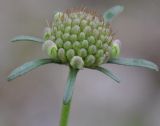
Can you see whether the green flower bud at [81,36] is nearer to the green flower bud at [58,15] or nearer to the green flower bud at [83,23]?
the green flower bud at [83,23]

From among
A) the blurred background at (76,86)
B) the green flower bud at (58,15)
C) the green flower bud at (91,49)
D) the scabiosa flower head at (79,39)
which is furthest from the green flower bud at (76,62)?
the blurred background at (76,86)

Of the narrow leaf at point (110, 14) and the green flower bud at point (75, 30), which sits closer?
the green flower bud at point (75, 30)

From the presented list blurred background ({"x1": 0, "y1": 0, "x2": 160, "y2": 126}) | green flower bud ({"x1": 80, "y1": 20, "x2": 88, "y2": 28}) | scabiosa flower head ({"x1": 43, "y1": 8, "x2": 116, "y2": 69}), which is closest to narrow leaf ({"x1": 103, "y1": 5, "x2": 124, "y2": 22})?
scabiosa flower head ({"x1": 43, "y1": 8, "x2": 116, "y2": 69})

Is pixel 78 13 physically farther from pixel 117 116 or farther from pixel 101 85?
pixel 101 85

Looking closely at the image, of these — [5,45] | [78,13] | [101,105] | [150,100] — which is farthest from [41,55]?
[78,13]

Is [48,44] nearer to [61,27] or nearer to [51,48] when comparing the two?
[51,48]

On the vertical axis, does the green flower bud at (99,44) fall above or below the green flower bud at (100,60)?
above
